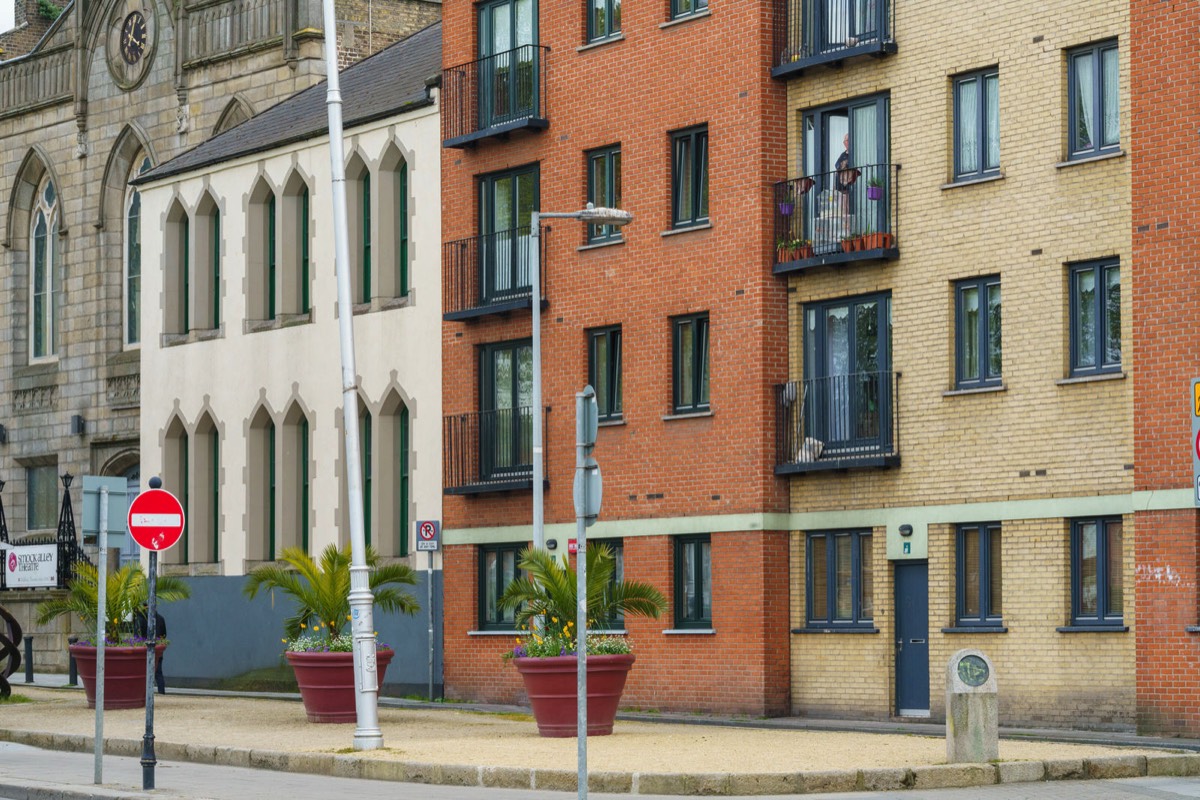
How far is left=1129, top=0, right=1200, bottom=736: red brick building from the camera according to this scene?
26109 mm

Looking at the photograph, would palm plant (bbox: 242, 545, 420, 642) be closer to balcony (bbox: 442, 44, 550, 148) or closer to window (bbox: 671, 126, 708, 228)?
window (bbox: 671, 126, 708, 228)

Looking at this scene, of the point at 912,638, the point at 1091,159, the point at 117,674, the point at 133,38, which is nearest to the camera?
the point at 1091,159

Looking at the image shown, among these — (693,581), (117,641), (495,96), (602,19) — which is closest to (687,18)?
(602,19)

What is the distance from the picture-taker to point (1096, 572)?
27.6m

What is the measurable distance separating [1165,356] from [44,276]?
3314 cm

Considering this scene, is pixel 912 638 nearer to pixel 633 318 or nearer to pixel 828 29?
pixel 633 318

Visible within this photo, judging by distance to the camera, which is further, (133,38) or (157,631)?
(133,38)

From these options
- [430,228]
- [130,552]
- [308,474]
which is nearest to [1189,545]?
[430,228]

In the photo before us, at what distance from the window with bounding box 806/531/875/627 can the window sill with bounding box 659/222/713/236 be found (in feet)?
15.8

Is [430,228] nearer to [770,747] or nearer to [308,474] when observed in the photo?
[308,474]

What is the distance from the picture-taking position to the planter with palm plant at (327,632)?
28.2 metres

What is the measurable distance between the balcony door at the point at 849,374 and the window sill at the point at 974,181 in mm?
1875

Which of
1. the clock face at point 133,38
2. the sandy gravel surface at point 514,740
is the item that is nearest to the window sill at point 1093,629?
the sandy gravel surface at point 514,740

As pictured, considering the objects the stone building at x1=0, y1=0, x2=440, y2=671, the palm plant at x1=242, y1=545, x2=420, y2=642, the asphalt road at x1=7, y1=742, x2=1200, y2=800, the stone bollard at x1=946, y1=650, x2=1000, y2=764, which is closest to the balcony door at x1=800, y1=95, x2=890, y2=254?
the palm plant at x1=242, y1=545, x2=420, y2=642
